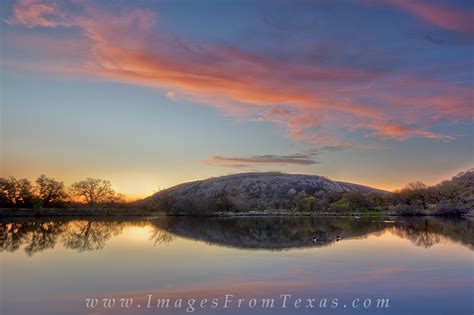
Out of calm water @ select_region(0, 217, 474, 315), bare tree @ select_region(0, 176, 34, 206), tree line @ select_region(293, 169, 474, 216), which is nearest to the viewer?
calm water @ select_region(0, 217, 474, 315)

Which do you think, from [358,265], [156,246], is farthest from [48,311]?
[156,246]

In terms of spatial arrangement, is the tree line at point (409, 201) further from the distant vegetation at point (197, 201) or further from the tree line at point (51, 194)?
the tree line at point (51, 194)

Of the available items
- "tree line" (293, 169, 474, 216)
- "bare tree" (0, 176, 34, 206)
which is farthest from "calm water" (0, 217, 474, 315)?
"tree line" (293, 169, 474, 216)

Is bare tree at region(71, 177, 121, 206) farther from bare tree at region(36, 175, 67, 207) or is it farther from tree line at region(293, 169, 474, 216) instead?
tree line at region(293, 169, 474, 216)

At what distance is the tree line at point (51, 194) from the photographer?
261ft

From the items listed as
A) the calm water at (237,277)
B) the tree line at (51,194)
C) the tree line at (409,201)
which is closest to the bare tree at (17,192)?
the tree line at (51,194)

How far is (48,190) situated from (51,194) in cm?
99

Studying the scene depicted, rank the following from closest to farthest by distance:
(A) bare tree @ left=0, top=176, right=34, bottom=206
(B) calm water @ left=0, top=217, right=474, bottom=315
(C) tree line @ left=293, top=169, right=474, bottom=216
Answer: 1. (B) calm water @ left=0, top=217, right=474, bottom=315
2. (A) bare tree @ left=0, top=176, right=34, bottom=206
3. (C) tree line @ left=293, top=169, right=474, bottom=216

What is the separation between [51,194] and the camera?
83.9 m

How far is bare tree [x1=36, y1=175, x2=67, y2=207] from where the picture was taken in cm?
8325

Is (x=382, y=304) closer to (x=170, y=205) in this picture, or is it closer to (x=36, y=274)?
(x=36, y=274)

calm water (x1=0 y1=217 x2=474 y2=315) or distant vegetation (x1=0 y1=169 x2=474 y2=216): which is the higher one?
distant vegetation (x1=0 y1=169 x2=474 y2=216)

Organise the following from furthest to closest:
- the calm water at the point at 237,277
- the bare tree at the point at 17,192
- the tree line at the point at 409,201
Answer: the tree line at the point at 409,201, the bare tree at the point at 17,192, the calm water at the point at 237,277

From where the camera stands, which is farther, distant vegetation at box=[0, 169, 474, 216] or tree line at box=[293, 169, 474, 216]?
tree line at box=[293, 169, 474, 216]
